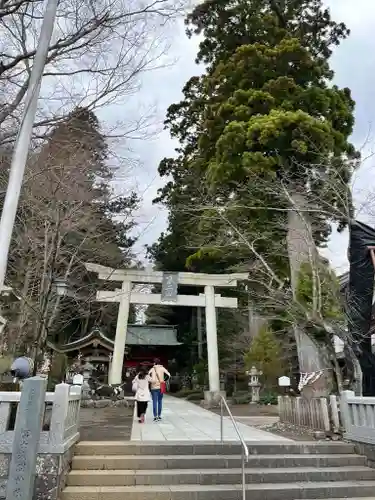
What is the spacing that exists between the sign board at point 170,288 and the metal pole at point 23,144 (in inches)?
529

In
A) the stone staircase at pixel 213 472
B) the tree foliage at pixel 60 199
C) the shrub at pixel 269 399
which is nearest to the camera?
the stone staircase at pixel 213 472

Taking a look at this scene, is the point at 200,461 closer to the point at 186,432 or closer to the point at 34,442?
the point at 186,432

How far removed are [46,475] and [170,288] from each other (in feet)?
45.4

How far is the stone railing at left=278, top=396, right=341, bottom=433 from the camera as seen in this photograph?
25.9 ft

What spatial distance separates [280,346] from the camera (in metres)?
20.3

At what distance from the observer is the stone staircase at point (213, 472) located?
549cm

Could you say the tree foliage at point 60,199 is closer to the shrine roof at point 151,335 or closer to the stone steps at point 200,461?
the stone steps at point 200,461

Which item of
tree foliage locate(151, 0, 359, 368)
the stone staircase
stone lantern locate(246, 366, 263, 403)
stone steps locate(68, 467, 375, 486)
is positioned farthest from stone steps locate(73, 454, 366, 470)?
stone lantern locate(246, 366, 263, 403)

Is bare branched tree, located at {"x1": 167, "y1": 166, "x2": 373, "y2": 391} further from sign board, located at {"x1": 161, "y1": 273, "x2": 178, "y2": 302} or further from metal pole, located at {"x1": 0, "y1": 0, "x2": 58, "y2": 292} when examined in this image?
metal pole, located at {"x1": 0, "y1": 0, "x2": 58, "y2": 292}

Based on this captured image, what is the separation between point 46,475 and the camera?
522 centimetres

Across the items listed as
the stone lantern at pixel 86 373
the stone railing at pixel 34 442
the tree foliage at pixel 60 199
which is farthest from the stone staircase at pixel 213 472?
the stone lantern at pixel 86 373

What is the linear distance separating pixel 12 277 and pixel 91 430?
8.55 m

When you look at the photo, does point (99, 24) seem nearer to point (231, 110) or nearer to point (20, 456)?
point (20, 456)

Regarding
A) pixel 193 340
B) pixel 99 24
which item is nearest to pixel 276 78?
pixel 99 24
